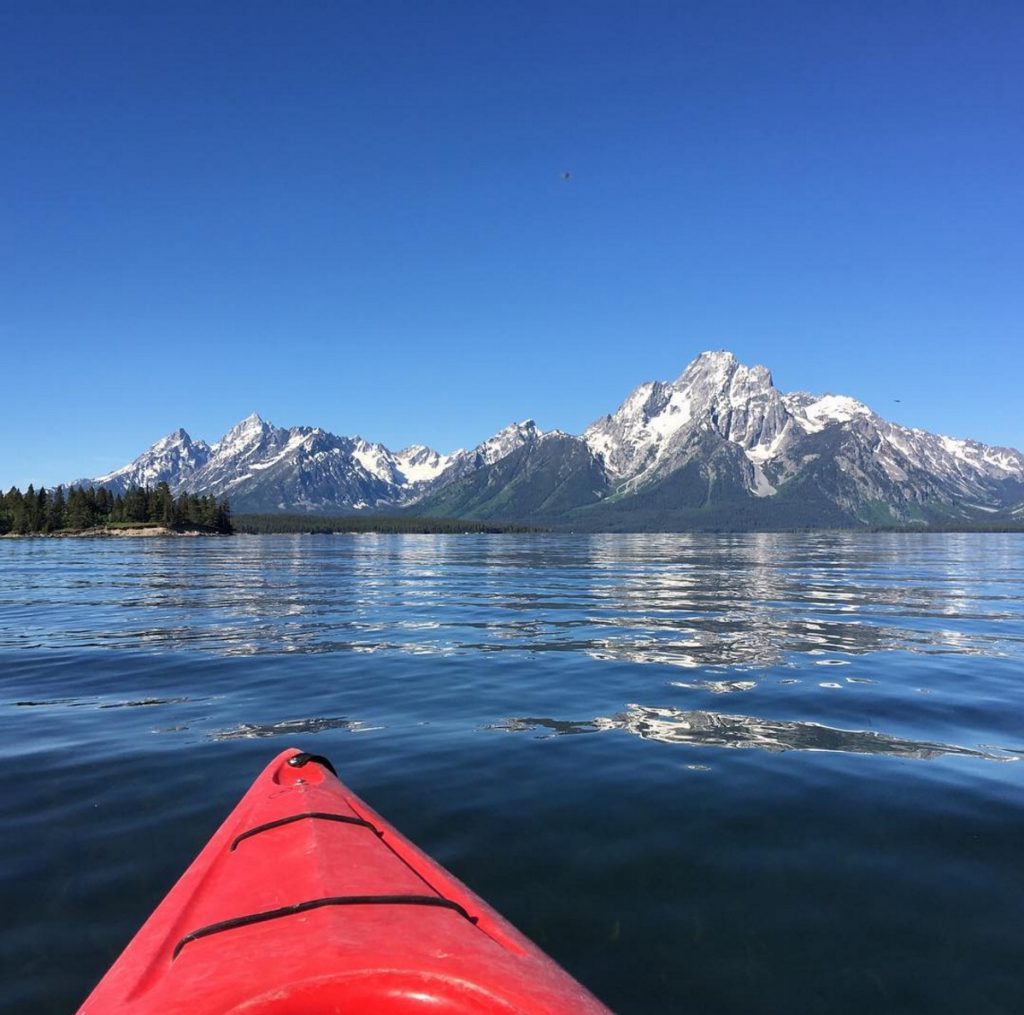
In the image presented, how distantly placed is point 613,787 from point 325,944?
23.9 feet

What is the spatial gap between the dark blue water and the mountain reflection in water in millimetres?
89

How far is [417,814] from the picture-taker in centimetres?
995

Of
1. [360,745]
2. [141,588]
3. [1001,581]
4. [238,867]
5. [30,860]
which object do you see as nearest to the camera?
[238,867]

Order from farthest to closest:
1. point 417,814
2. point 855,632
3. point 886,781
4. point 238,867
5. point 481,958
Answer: point 855,632, point 886,781, point 417,814, point 238,867, point 481,958

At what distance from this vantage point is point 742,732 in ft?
47.3

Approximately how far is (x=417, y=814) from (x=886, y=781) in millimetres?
7429

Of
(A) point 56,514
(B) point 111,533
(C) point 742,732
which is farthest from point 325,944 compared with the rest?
(A) point 56,514

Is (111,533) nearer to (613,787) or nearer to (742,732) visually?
(742,732)

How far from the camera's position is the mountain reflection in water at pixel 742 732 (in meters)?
13.3

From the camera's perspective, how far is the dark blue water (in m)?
6.79

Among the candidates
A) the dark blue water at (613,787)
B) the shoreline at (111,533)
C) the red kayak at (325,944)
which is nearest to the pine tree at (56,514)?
the shoreline at (111,533)

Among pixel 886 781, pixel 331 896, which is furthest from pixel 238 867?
pixel 886 781

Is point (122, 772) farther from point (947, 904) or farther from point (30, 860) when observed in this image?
point (947, 904)

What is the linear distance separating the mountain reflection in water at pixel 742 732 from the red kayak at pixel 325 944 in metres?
8.22
